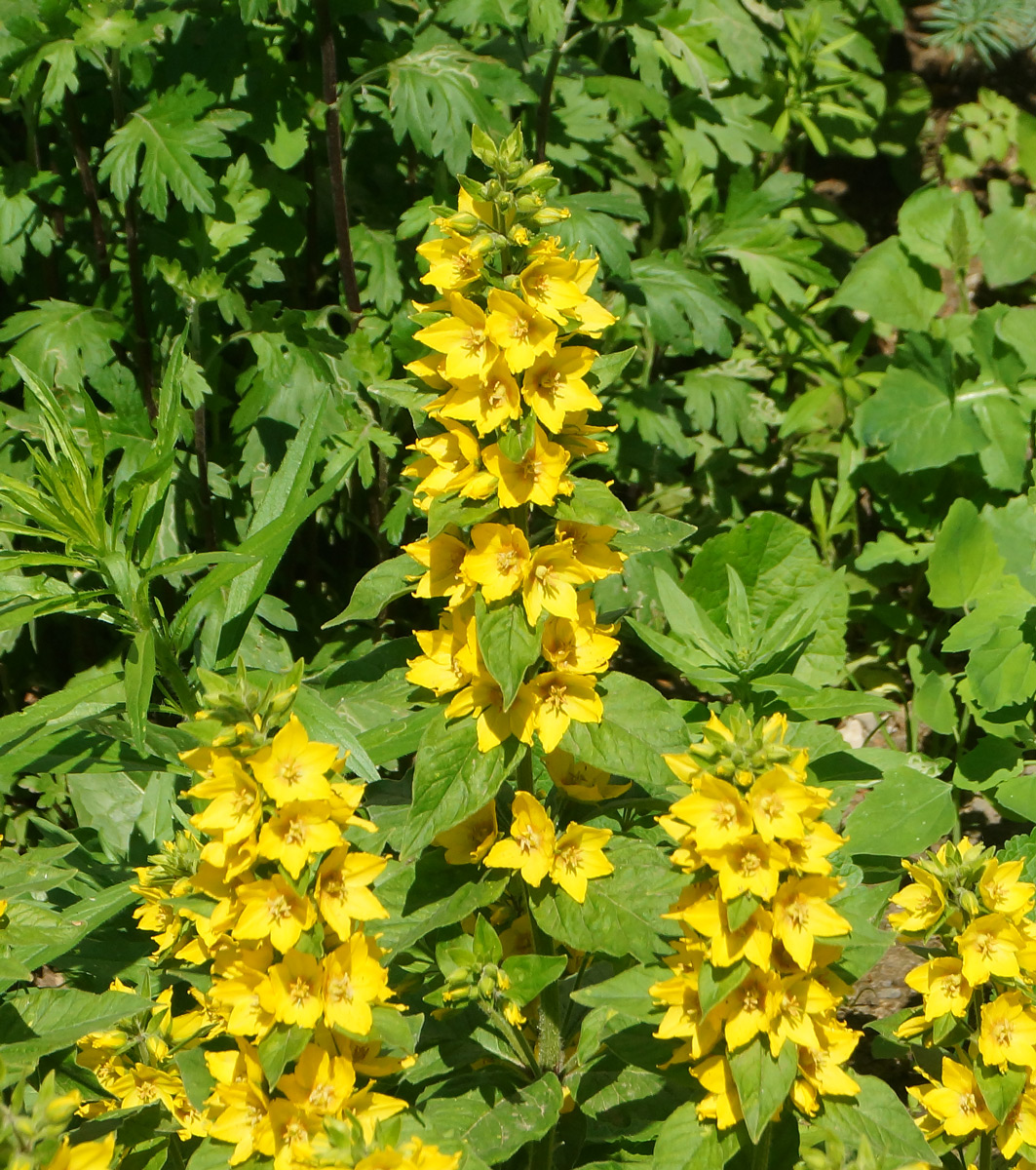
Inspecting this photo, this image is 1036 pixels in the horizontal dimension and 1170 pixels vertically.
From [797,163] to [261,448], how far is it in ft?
10.6

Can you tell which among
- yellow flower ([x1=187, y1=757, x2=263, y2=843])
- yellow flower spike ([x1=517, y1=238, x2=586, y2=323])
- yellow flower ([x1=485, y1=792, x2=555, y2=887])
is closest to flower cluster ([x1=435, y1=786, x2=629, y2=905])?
yellow flower ([x1=485, y1=792, x2=555, y2=887])

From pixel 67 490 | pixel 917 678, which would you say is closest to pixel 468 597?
pixel 67 490

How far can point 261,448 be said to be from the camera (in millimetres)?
3723

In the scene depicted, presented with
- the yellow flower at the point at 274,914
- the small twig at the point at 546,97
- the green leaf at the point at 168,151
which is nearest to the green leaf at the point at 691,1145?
the yellow flower at the point at 274,914

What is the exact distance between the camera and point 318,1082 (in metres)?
1.87

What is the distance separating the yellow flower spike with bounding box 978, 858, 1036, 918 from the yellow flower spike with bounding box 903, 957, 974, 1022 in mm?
130

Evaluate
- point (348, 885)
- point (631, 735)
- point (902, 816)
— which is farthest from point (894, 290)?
point (348, 885)

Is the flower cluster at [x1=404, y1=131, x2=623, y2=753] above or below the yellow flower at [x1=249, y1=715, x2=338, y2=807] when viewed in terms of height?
above

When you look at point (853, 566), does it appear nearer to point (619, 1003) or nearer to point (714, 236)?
point (714, 236)

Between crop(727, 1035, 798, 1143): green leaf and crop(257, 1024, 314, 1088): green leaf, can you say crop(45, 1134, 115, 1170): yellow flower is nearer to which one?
crop(257, 1024, 314, 1088): green leaf

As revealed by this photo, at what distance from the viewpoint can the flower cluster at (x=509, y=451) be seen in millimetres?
1933

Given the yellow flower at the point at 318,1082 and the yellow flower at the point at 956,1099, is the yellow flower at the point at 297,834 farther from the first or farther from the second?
the yellow flower at the point at 956,1099

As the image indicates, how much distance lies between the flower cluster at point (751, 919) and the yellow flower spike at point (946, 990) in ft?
0.83

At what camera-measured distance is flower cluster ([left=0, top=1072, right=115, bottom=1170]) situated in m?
1.56
